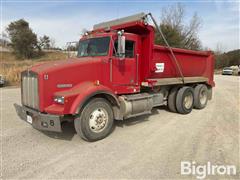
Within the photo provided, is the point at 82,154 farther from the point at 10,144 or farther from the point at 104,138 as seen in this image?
the point at 10,144

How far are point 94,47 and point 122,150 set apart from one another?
2.96m

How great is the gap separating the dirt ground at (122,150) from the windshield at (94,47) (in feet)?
6.99

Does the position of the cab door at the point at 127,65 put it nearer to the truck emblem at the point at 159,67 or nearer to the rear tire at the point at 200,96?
the truck emblem at the point at 159,67

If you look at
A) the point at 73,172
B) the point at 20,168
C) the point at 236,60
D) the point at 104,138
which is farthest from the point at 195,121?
the point at 236,60

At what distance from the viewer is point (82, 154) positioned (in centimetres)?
435

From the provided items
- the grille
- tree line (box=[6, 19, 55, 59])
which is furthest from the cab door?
tree line (box=[6, 19, 55, 59])

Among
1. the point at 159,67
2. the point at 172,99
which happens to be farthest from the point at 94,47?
the point at 172,99

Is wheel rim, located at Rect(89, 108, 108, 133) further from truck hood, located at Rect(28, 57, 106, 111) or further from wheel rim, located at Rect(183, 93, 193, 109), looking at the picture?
wheel rim, located at Rect(183, 93, 193, 109)

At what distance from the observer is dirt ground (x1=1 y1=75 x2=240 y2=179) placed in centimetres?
368

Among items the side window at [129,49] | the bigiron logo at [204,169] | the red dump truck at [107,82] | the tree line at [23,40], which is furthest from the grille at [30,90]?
the tree line at [23,40]

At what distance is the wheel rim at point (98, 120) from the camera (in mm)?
4996

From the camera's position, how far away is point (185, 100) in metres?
8.00

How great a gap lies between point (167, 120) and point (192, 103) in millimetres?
1950

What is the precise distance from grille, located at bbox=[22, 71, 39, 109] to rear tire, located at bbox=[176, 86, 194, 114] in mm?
4900
